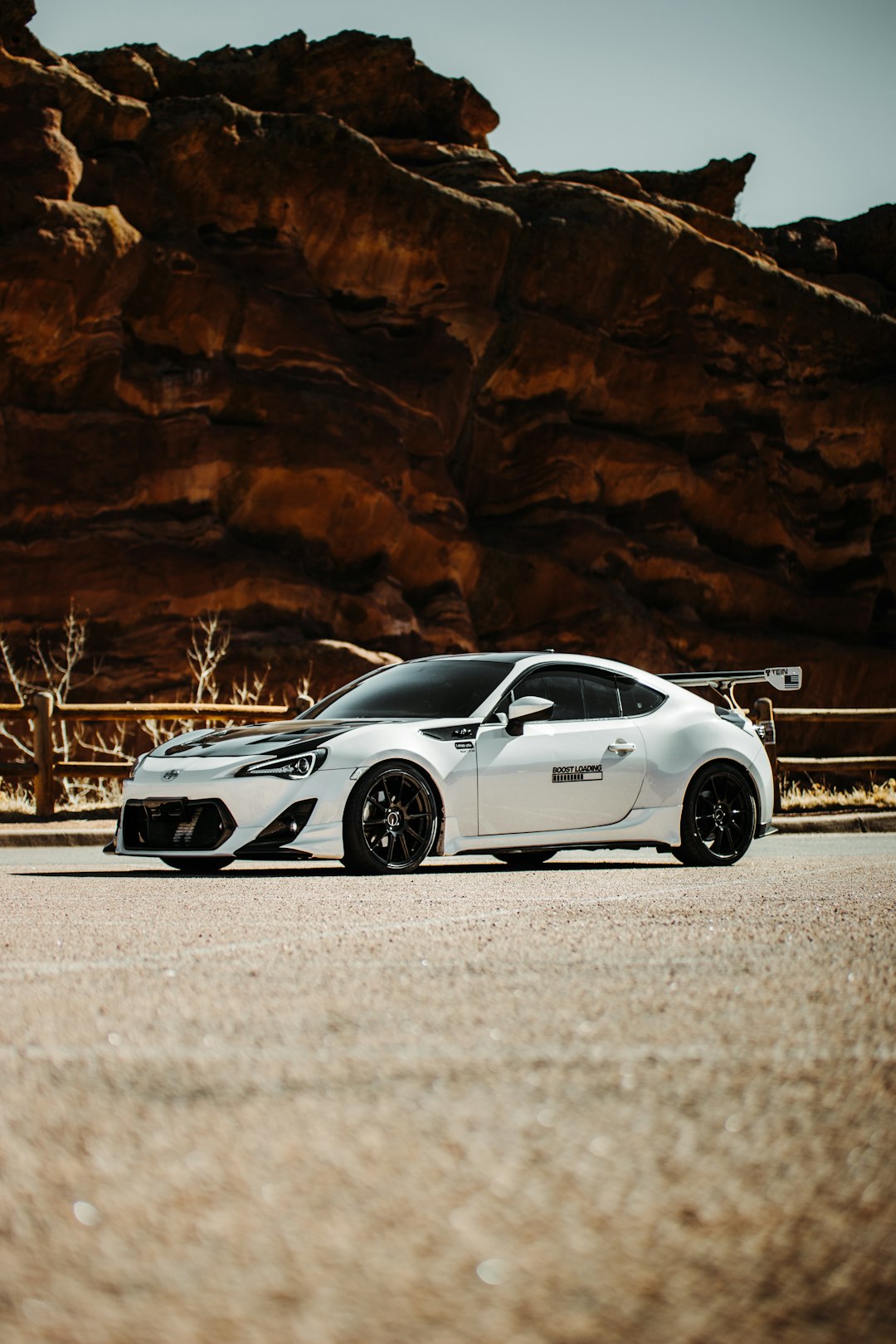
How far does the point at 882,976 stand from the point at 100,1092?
2.80 m

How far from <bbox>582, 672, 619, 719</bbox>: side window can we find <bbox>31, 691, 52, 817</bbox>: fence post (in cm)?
627

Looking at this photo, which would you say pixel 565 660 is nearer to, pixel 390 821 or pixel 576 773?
pixel 576 773

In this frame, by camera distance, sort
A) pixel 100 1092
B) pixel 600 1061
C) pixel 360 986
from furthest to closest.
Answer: pixel 360 986, pixel 600 1061, pixel 100 1092

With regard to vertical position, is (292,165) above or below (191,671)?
above

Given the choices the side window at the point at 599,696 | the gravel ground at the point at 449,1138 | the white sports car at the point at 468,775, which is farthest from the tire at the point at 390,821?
the gravel ground at the point at 449,1138

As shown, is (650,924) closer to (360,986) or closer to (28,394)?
(360,986)

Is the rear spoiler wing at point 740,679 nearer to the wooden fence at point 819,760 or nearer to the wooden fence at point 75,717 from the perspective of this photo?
the wooden fence at point 75,717

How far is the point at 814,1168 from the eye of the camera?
2.87 metres

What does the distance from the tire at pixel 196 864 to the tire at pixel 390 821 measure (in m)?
1.07

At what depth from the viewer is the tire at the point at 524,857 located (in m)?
11.5

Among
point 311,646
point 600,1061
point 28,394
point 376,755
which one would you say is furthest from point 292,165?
point 600,1061

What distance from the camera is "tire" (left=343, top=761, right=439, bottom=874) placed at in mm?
9805

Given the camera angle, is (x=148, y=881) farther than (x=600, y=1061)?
Yes

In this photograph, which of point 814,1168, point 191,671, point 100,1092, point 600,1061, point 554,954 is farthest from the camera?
point 191,671
